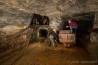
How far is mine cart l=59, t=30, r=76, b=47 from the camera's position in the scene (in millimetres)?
10582

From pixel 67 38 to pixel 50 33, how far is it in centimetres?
185

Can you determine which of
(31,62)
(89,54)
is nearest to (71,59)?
(89,54)

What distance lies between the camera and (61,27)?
471 inches

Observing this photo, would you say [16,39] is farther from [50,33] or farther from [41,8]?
[41,8]

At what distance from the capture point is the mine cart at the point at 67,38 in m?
10.6

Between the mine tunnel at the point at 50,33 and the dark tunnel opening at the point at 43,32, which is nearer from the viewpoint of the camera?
the mine tunnel at the point at 50,33

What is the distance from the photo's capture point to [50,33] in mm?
11883


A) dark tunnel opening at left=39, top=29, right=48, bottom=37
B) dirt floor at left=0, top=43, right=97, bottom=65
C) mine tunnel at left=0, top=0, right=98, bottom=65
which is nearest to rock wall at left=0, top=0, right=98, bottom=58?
Answer: mine tunnel at left=0, top=0, right=98, bottom=65

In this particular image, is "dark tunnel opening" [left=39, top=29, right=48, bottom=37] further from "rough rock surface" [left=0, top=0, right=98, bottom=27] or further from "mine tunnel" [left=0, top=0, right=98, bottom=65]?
"rough rock surface" [left=0, top=0, right=98, bottom=27]

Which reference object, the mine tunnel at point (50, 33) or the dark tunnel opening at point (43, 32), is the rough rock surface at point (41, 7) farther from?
the dark tunnel opening at point (43, 32)

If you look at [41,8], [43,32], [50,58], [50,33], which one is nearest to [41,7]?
[41,8]

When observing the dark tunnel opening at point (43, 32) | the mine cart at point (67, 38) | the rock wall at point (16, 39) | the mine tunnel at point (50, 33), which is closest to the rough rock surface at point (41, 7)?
the mine tunnel at point (50, 33)

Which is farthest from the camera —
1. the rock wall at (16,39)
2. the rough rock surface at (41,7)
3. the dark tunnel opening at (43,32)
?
the dark tunnel opening at (43,32)

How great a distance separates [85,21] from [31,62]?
258 inches
